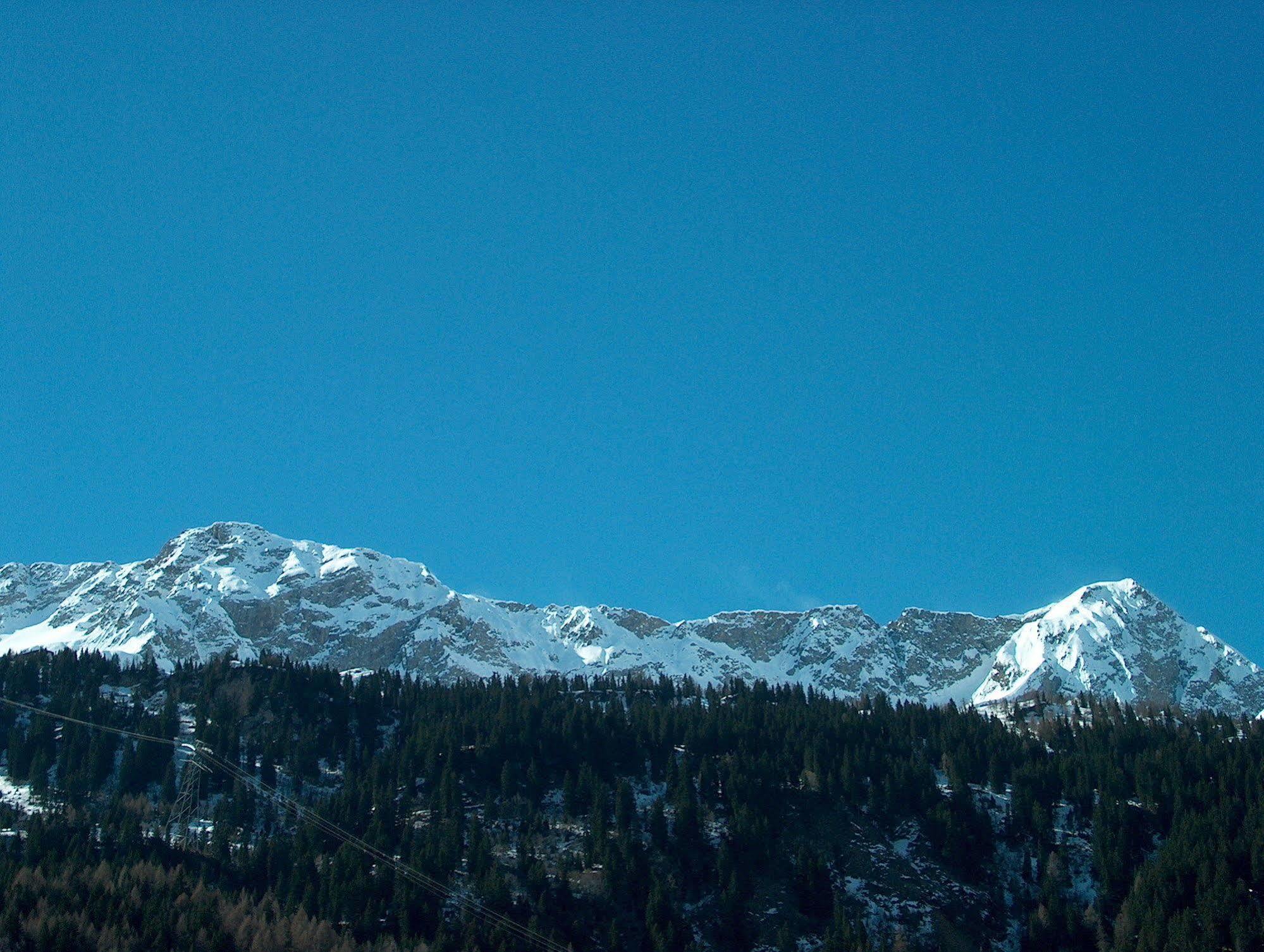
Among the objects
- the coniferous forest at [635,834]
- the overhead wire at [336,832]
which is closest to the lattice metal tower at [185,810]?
the coniferous forest at [635,834]

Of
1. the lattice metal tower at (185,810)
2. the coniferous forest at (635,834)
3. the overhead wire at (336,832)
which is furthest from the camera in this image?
the lattice metal tower at (185,810)

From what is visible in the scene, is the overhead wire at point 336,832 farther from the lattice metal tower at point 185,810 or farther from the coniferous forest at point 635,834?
the lattice metal tower at point 185,810

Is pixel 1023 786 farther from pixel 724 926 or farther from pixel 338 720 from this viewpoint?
pixel 338 720

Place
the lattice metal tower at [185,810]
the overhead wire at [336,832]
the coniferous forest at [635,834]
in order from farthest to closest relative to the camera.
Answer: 1. the lattice metal tower at [185,810]
2. the overhead wire at [336,832]
3. the coniferous forest at [635,834]

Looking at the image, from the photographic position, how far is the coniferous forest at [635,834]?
132m

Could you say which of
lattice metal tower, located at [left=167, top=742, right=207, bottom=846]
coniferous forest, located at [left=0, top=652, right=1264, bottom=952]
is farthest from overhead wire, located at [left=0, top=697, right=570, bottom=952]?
lattice metal tower, located at [left=167, top=742, right=207, bottom=846]

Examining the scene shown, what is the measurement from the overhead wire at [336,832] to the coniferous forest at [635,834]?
2.63 feet


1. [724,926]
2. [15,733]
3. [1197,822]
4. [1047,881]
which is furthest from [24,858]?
[1197,822]

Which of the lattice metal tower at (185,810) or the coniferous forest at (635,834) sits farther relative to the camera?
the lattice metal tower at (185,810)

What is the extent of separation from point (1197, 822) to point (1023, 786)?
22.4 meters

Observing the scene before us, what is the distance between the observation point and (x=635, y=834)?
15750cm

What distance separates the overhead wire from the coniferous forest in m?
0.80

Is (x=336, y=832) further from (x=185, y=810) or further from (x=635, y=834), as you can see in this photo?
(x=635, y=834)

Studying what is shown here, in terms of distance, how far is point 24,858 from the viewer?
134 m
